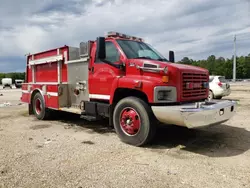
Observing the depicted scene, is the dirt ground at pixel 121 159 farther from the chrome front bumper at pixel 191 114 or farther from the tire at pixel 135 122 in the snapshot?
the chrome front bumper at pixel 191 114

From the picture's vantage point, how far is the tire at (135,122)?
510 centimetres

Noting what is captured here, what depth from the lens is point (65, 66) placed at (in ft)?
25.3

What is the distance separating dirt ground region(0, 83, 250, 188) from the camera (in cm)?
361

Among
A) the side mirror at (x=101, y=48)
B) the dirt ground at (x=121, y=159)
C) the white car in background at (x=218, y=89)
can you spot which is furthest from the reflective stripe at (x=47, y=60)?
the white car in background at (x=218, y=89)

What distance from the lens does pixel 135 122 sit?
17.5ft

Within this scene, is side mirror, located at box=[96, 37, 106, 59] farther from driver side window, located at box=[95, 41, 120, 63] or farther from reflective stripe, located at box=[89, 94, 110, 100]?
reflective stripe, located at box=[89, 94, 110, 100]

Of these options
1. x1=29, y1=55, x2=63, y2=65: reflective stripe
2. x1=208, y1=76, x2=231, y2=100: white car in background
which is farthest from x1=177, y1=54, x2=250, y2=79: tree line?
x1=29, y1=55, x2=63, y2=65: reflective stripe

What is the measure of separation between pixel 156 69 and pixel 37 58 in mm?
5516

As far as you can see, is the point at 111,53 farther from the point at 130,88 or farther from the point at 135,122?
the point at 135,122

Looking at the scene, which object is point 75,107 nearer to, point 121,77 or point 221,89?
point 121,77

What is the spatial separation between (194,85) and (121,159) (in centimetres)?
233

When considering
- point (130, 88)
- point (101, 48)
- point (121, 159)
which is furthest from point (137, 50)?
point (121, 159)

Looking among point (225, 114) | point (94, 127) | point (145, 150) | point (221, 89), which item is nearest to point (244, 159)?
point (225, 114)

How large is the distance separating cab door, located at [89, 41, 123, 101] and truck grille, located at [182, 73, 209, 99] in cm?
149
